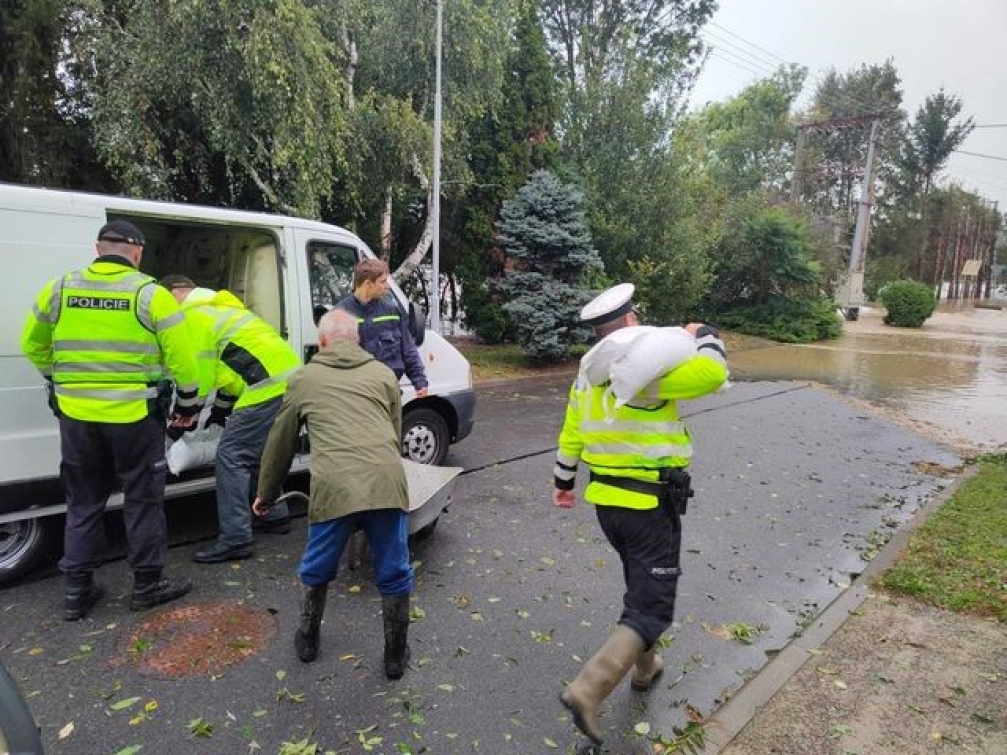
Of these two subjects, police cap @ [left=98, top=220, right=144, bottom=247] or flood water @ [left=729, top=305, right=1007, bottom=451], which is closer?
police cap @ [left=98, top=220, right=144, bottom=247]

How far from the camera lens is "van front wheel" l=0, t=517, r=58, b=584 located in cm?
393

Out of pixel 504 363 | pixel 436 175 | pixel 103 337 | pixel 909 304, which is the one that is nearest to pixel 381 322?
pixel 103 337

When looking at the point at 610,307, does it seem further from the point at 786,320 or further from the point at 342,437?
the point at 786,320

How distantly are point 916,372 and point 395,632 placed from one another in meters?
17.0

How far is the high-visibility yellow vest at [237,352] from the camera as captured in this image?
13.4 feet

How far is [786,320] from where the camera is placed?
22.7 m

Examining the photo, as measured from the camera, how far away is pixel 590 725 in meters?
2.60

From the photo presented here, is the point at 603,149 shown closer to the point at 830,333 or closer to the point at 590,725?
the point at 830,333

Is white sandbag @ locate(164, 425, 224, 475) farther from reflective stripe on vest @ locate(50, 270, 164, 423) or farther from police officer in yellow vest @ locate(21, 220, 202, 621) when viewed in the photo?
reflective stripe on vest @ locate(50, 270, 164, 423)

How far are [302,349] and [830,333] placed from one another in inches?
883

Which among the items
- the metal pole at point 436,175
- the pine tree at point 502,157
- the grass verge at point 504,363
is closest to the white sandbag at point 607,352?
the metal pole at point 436,175

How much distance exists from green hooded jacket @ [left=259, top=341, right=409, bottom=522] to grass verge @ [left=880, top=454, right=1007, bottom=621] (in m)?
3.41

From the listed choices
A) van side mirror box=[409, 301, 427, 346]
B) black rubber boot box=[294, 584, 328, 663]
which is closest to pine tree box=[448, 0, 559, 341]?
van side mirror box=[409, 301, 427, 346]

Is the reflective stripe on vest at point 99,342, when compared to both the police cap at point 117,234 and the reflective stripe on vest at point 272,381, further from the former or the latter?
the reflective stripe on vest at point 272,381
